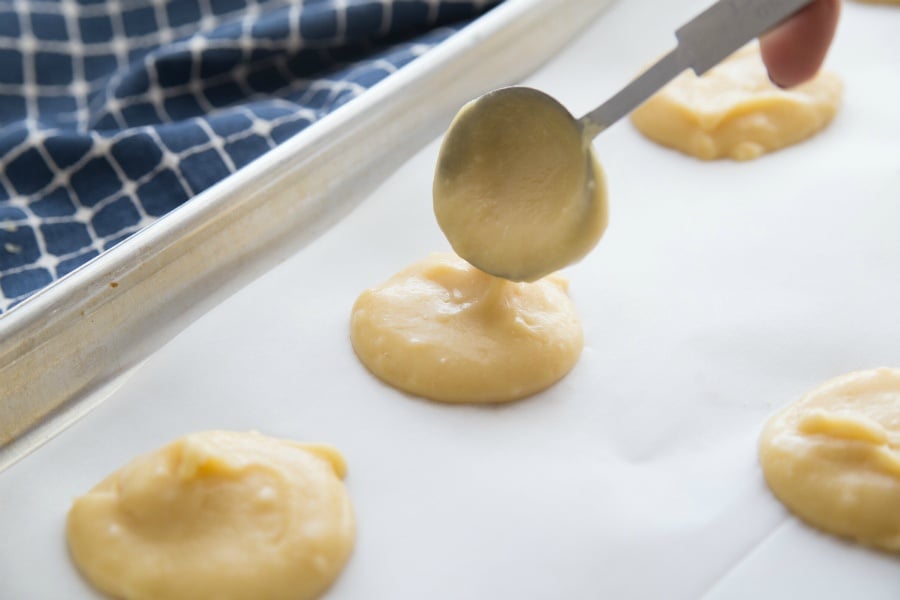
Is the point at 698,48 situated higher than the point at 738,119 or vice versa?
the point at 698,48

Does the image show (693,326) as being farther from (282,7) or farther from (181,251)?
(282,7)

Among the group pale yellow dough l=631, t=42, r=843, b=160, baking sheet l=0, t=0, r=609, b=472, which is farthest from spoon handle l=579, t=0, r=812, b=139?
baking sheet l=0, t=0, r=609, b=472

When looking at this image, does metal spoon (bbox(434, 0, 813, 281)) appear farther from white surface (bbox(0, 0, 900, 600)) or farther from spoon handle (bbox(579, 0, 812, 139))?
white surface (bbox(0, 0, 900, 600))

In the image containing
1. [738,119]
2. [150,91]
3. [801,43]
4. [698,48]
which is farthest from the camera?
[150,91]

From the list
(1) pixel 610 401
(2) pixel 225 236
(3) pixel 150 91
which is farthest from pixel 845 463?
(3) pixel 150 91

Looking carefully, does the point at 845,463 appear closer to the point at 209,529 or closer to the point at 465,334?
the point at 465,334

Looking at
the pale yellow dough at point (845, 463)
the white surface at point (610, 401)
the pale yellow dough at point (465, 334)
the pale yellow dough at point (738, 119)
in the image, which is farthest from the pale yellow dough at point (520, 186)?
the pale yellow dough at point (738, 119)

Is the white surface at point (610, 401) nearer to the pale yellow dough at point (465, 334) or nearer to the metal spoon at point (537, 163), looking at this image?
the pale yellow dough at point (465, 334)
